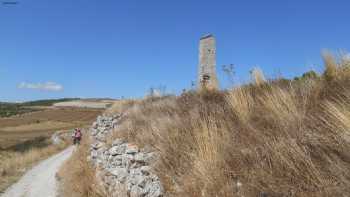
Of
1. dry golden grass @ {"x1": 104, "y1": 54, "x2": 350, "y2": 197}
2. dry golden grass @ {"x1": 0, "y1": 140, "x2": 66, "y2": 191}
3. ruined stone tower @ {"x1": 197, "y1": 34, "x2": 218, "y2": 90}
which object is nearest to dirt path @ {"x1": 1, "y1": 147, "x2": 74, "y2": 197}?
dry golden grass @ {"x1": 0, "y1": 140, "x2": 66, "y2": 191}

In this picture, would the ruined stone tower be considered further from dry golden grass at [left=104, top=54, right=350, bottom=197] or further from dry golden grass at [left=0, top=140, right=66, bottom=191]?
dry golden grass at [left=0, top=140, right=66, bottom=191]

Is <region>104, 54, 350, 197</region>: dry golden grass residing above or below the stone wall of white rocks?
above

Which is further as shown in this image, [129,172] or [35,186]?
[35,186]

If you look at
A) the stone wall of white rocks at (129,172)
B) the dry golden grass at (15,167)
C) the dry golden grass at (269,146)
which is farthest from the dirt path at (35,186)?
the dry golden grass at (269,146)

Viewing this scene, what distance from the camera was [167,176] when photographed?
4.74 metres

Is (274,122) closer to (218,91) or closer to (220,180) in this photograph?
(220,180)

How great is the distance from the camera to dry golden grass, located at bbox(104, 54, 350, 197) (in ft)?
10.1

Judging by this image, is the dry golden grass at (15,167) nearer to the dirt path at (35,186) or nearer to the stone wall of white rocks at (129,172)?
the dirt path at (35,186)

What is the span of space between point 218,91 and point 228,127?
3.27 meters

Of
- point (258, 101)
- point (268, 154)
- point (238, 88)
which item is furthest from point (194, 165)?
point (238, 88)

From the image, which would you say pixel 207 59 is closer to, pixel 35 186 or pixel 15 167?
pixel 35 186

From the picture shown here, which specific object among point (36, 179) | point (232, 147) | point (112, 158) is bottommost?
point (36, 179)

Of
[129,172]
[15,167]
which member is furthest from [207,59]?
[15,167]

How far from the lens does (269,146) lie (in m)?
3.62
